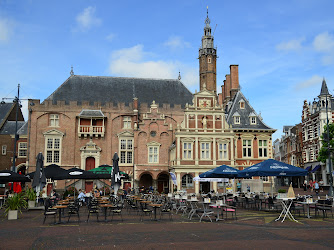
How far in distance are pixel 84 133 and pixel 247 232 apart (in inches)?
1277

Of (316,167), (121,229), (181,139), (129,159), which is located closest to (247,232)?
(121,229)

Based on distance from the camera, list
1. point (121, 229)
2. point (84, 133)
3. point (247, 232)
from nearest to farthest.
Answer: point (247, 232) → point (121, 229) → point (84, 133)

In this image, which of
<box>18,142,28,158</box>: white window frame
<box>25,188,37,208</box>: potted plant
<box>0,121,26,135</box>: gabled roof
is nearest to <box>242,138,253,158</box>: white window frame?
<box>25,188,37,208</box>: potted plant

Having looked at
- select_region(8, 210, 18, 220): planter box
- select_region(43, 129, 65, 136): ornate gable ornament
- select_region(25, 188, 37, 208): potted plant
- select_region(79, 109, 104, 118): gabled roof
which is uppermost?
select_region(79, 109, 104, 118): gabled roof

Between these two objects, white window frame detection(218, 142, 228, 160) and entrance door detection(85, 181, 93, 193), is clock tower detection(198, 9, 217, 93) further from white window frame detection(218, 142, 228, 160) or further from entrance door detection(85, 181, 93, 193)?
entrance door detection(85, 181, 93, 193)

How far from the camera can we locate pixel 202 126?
39906 millimetres

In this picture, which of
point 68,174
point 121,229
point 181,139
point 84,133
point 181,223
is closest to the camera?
point 121,229

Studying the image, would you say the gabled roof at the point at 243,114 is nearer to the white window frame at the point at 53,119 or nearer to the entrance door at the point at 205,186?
the entrance door at the point at 205,186

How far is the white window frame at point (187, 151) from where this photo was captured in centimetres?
3909

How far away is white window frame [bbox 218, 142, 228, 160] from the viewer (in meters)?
40.0

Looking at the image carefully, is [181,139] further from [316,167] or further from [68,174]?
[316,167]

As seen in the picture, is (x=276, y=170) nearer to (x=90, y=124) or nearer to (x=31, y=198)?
(x=31, y=198)

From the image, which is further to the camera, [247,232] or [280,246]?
[247,232]

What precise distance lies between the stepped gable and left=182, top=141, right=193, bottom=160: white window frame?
7603 mm
